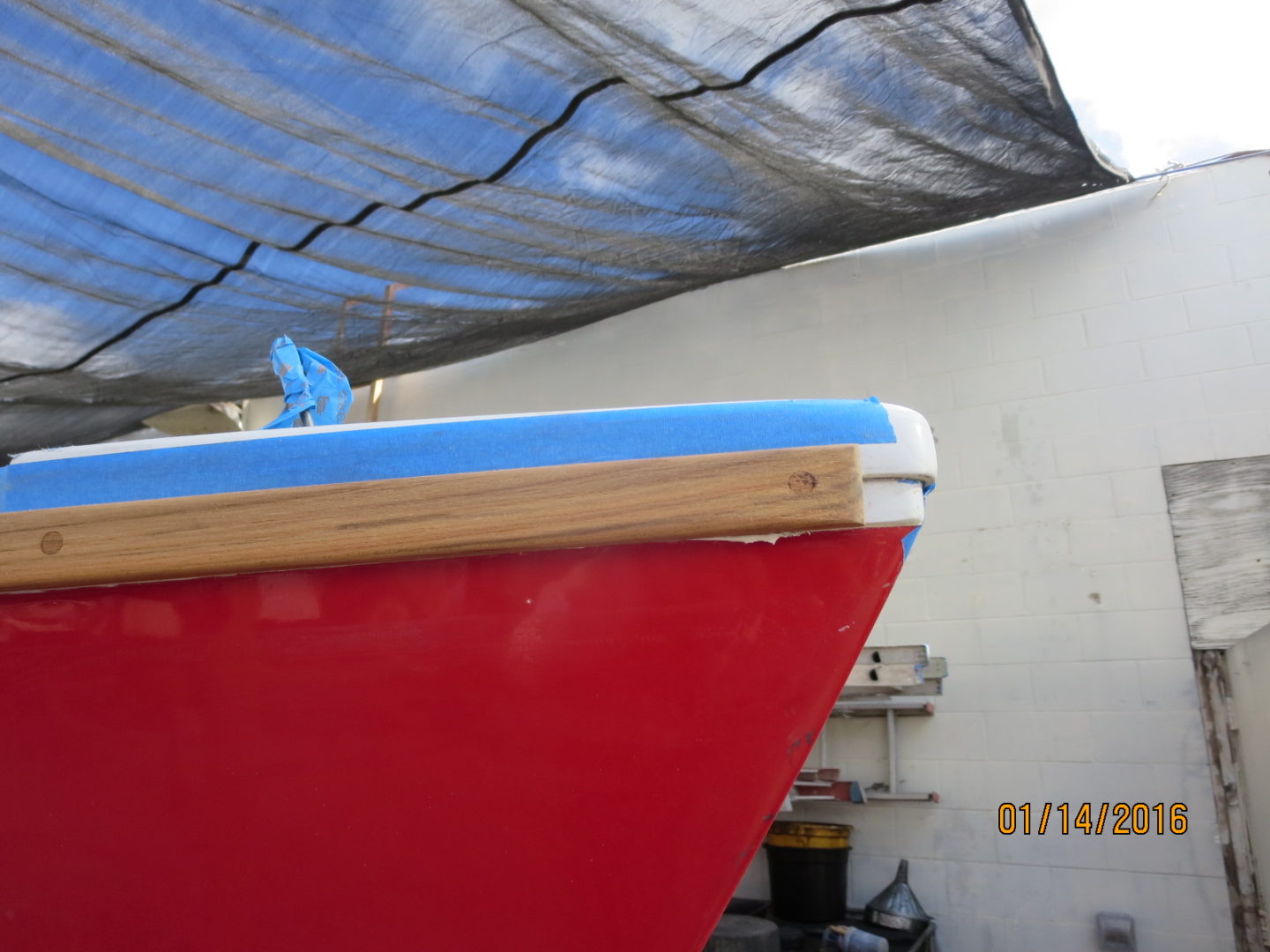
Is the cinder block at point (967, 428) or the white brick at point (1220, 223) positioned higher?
the white brick at point (1220, 223)

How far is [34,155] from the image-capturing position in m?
2.55

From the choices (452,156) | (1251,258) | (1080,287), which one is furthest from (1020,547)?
(452,156)

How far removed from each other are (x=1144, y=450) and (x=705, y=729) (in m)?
2.69

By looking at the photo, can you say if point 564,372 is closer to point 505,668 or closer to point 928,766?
point 928,766

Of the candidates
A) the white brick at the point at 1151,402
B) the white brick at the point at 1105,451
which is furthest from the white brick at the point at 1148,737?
the white brick at the point at 1151,402

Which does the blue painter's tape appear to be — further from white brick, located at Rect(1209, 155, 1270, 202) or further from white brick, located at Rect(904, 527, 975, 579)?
white brick, located at Rect(1209, 155, 1270, 202)

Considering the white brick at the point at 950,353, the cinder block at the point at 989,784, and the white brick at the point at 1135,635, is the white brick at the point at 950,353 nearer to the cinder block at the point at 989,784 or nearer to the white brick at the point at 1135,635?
the white brick at the point at 1135,635

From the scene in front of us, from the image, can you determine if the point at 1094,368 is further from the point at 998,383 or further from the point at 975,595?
the point at 975,595

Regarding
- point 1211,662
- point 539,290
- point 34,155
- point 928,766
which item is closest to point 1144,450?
point 1211,662

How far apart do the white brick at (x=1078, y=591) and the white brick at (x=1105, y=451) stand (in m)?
0.35

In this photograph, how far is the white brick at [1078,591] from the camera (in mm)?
2967

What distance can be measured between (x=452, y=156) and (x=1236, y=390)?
2.61 meters

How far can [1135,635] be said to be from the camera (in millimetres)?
2918

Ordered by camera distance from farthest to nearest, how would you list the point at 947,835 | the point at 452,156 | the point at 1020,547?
the point at 1020,547 < the point at 947,835 < the point at 452,156
